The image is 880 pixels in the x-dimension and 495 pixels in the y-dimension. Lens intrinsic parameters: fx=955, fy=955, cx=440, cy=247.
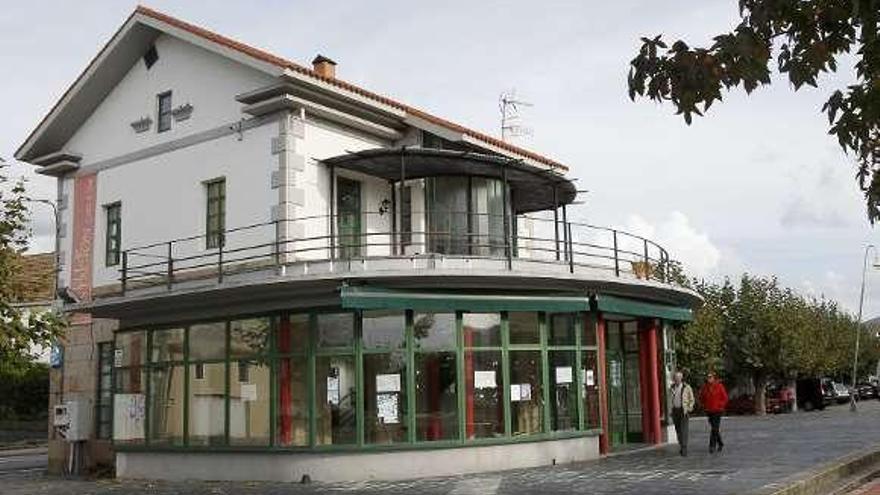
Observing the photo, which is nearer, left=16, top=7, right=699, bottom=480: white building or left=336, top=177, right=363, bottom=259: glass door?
left=16, top=7, right=699, bottom=480: white building

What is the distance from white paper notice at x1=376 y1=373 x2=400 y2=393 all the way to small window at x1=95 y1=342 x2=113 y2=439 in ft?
25.5

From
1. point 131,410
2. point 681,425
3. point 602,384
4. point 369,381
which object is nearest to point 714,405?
point 681,425

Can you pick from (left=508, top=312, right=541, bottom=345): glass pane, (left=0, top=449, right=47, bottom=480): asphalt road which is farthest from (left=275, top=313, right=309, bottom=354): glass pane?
(left=0, top=449, right=47, bottom=480): asphalt road

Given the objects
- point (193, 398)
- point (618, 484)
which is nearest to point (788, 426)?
point (618, 484)

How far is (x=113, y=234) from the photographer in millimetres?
22797

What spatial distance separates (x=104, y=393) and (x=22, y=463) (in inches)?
279

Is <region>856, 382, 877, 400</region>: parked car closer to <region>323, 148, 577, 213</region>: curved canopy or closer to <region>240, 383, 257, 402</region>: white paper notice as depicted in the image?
<region>323, 148, 577, 213</region>: curved canopy

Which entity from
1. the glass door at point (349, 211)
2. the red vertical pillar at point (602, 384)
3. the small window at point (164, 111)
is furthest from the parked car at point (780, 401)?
the small window at point (164, 111)

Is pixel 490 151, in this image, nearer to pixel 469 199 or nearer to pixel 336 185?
pixel 469 199

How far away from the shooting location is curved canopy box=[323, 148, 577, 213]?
61.4 ft

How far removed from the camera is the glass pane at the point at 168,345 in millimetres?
19734

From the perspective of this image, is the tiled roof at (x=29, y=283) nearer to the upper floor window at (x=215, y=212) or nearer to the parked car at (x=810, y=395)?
the upper floor window at (x=215, y=212)

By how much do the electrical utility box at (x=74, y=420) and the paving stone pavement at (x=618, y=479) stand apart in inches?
48.1

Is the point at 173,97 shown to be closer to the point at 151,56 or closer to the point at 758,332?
the point at 151,56
